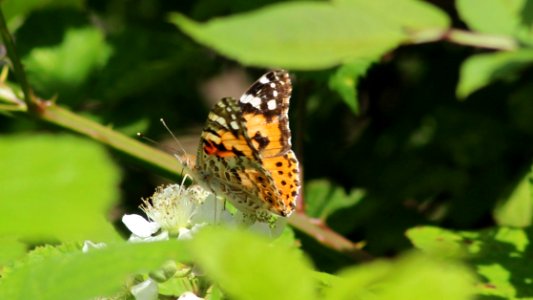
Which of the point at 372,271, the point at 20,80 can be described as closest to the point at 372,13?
the point at 372,271

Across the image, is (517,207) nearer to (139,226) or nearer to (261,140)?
(261,140)

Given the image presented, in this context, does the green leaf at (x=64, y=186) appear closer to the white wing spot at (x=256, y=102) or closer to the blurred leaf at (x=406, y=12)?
the blurred leaf at (x=406, y=12)

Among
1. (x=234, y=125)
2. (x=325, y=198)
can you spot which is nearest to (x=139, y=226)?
(x=234, y=125)

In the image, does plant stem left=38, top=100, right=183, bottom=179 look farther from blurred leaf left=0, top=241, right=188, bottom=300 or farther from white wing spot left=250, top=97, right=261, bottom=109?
blurred leaf left=0, top=241, right=188, bottom=300

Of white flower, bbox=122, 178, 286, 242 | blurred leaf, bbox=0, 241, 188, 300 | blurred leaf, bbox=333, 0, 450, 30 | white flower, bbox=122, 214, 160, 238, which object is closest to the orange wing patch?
white flower, bbox=122, 178, 286, 242

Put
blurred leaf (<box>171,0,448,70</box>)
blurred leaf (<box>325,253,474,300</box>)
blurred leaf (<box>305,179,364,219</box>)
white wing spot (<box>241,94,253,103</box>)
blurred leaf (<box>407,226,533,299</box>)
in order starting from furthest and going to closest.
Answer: blurred leaf (<box>305,179,364,219</box>), white wing spot (<box>241,94,253,103</box>), blurred leaf (<box>407,226,533,299</box>), blurred leaf (<box>171,0,448,70</box>), blurred leaf (<box>325,253,474,300</box>)

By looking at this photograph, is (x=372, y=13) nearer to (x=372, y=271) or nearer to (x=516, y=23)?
(x=516, y=23)
